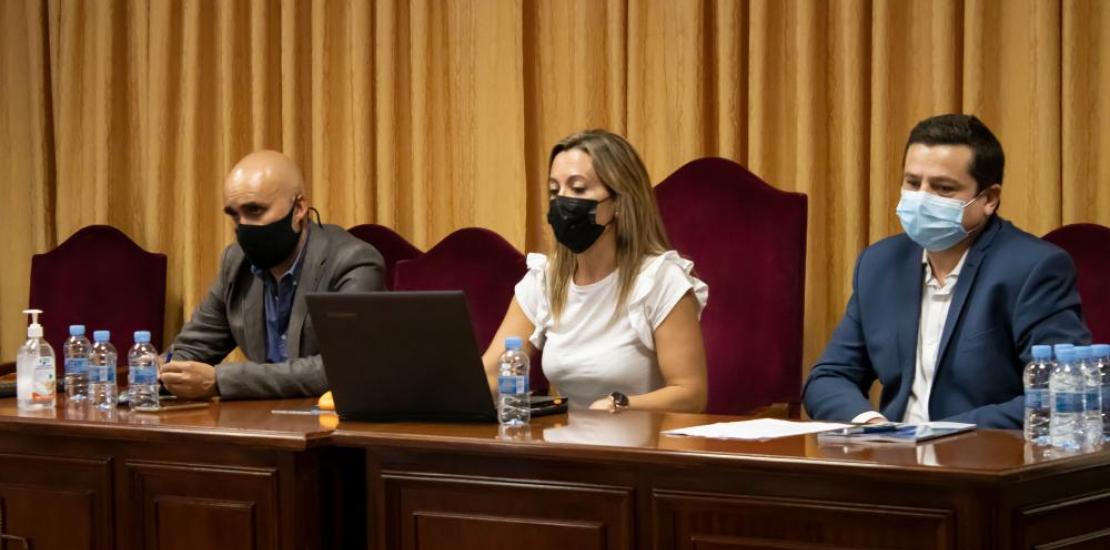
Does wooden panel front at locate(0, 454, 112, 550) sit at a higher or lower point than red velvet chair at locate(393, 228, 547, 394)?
lower

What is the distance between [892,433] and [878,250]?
87 cm

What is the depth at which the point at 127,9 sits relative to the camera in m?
5.59

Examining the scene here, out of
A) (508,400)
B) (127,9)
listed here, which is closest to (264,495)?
(508,400)

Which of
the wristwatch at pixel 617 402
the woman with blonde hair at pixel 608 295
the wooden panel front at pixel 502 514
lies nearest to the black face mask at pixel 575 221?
the woman with blonde hair at pixel 608 295

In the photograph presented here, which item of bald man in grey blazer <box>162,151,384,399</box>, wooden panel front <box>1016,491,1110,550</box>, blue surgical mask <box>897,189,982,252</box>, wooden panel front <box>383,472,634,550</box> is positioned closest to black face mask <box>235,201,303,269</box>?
bald man in grey blazer <box>162,151,384,399</box>

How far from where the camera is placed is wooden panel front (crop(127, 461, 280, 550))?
2830mm

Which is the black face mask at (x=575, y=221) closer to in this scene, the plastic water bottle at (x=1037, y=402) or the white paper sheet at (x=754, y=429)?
the white paper sheet at (x=754, y=429)

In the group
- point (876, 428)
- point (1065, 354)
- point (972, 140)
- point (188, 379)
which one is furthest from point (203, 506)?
point (972, 140)

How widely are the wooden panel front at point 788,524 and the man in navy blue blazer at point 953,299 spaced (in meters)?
0.55

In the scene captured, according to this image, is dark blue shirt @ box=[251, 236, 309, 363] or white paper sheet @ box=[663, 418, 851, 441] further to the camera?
dark blue shirt @ box=[251, 236, 309, 363]

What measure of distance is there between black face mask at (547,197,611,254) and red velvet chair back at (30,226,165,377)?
2.27 m

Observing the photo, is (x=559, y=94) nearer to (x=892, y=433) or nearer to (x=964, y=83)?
(x=964, y=83)

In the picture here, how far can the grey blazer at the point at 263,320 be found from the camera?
3.51m

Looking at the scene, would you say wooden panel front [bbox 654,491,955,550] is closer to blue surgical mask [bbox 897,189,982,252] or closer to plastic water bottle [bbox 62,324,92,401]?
blue surgical mask [bbox 897,189,982,252]
